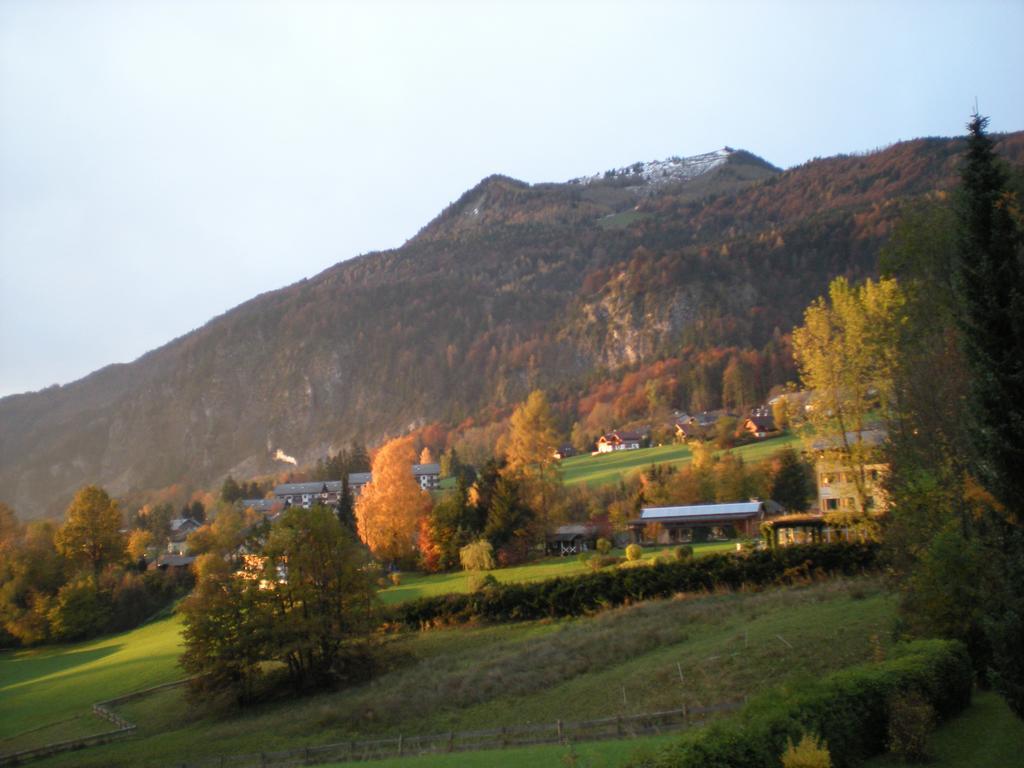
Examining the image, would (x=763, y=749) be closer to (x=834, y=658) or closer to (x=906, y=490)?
(x=834, y=658)

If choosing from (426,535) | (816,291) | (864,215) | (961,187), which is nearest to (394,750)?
(961,187)

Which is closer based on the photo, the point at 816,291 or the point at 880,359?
the point at 880,359

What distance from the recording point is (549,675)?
2620 centimetres

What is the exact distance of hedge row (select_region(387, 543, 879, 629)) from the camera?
111 feet

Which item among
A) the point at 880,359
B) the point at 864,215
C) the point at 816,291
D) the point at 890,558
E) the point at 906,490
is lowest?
the point at 890,558

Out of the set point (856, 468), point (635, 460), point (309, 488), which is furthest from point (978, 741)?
point (309, 488)

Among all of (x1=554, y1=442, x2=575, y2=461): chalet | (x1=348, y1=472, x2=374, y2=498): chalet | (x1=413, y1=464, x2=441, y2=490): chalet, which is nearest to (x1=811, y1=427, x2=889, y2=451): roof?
(x1=554, y1=442, x2=575, y2=461): chalet

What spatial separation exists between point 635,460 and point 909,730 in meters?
74.2

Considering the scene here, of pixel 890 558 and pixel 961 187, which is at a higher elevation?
pixel 961 187

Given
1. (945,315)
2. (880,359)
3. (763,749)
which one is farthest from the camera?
(880,359)

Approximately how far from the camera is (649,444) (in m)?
99.4

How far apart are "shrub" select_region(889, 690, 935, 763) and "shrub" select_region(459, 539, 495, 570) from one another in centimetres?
4438

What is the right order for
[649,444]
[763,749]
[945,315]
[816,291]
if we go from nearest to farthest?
[763,749], [945,315], [649,444], [816,291]

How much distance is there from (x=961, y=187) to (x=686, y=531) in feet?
151
